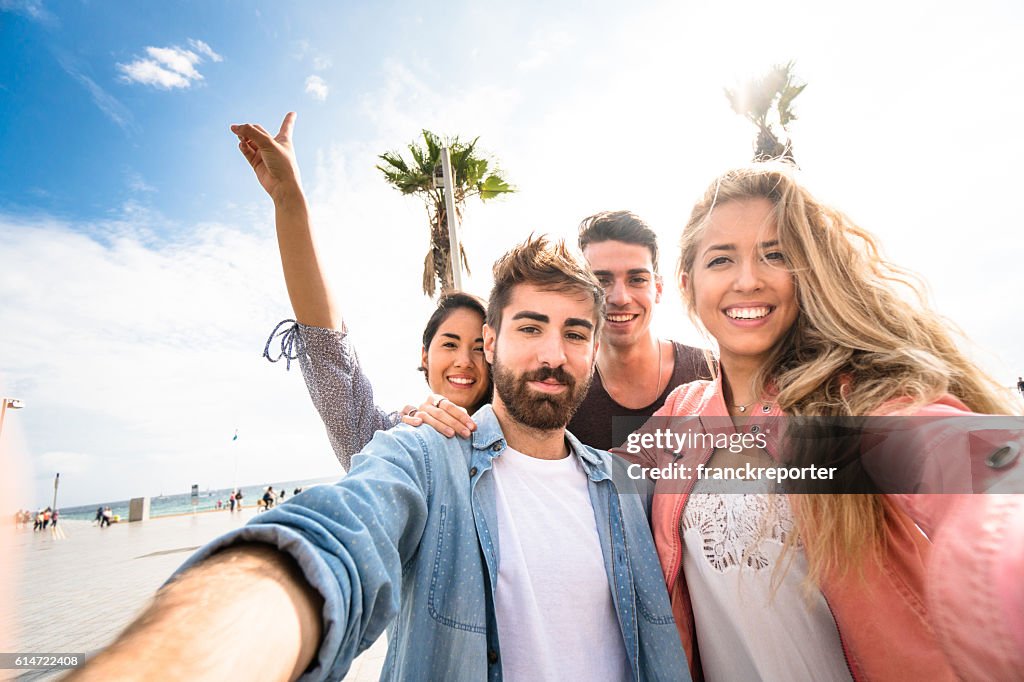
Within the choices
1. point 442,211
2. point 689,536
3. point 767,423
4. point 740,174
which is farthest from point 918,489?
point 442,211

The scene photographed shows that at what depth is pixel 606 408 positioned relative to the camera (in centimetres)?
396

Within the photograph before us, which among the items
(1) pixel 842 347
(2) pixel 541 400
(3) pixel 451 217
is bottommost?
(2) pixel 541 400

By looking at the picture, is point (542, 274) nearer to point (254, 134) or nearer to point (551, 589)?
point (551, 589)

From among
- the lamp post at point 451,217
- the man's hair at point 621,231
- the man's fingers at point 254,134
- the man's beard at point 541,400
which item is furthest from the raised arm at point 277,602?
the lamp post at point 451,217

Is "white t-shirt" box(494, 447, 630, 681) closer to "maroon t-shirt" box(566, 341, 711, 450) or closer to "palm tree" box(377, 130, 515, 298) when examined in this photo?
"maroon t-shirt" box(566, 341, 711, 450)

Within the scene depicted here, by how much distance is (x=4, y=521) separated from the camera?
4.59 feet

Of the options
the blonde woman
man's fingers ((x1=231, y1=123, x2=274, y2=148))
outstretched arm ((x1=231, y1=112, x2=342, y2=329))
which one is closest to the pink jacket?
the blonde woman

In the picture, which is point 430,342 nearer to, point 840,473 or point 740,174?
point 740,174

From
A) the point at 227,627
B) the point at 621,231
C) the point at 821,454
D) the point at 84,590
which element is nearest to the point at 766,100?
the point at 621,231

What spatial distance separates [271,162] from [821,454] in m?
3.29

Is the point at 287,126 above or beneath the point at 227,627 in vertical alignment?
above

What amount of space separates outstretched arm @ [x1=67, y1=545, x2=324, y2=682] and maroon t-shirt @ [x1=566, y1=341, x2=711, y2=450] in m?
2.94

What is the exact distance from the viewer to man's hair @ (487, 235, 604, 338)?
8.64ft

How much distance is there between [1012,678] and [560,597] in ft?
4.44
